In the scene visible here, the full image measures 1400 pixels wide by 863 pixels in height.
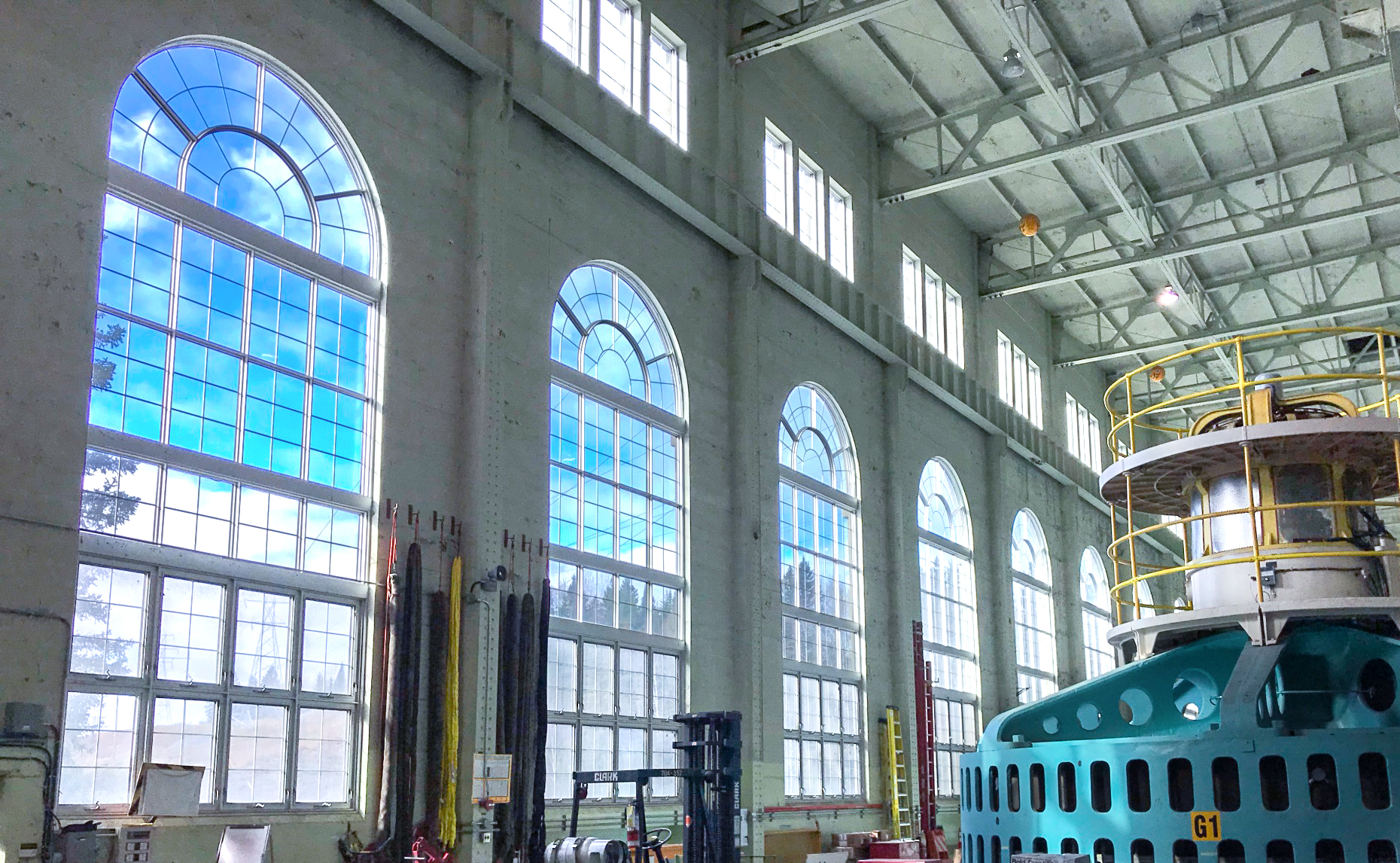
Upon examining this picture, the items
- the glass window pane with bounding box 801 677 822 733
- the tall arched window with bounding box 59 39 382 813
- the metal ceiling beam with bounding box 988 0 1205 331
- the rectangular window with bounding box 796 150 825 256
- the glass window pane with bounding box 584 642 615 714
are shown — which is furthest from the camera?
the rectangular window with bounding box 796 150 825 256

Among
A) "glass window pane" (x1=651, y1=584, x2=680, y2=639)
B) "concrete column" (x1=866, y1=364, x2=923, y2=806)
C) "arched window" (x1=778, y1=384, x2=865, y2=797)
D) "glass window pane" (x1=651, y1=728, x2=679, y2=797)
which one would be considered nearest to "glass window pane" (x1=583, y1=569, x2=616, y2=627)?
"glass window pane" (x1=651, y1=584, x2=680, y2=639)

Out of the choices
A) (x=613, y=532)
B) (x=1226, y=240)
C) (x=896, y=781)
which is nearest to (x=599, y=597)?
(x=613, y=532)

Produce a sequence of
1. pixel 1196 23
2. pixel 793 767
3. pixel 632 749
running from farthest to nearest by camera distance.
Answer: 1. pixel 1196 23
2. pixel 793 767
3. pixel 632 749

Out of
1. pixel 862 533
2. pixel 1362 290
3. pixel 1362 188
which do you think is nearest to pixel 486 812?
pixel 862 533

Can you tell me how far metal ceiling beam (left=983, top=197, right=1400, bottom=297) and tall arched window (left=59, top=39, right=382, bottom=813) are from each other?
22916mm

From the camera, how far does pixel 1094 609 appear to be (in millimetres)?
48062

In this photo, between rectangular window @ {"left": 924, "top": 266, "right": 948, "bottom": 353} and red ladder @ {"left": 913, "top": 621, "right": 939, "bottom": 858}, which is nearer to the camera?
red ladder @ {"left": 913, "top": 621, "right": 939, "bottom": 858}

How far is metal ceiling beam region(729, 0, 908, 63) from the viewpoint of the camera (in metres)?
24.6

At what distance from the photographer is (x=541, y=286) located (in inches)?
812

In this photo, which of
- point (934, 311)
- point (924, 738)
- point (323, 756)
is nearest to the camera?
point (323, 756)

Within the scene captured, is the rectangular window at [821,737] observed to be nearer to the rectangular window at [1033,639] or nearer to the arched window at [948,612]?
the arched window at [948,612]

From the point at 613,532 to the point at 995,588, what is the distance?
18.9m

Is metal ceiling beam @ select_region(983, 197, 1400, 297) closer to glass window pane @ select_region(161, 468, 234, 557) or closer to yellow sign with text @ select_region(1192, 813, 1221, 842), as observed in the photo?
yellow sign with text @ select_region(1192, 813, 1221, 842)

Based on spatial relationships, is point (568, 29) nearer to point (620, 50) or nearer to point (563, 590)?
point (620, 50)
